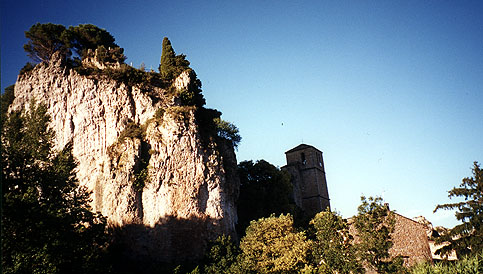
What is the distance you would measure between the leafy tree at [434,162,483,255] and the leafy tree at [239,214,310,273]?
9607 mm

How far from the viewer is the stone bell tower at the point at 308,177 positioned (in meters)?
55.2

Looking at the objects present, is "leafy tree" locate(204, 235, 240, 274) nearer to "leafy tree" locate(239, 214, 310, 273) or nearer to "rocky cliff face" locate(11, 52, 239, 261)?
"leafy tree" locate(239, 214, 310, 273)

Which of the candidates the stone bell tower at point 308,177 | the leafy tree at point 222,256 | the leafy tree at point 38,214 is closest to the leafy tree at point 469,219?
the leafy tree at point 222,256

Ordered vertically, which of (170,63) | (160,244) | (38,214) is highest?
(170,63)

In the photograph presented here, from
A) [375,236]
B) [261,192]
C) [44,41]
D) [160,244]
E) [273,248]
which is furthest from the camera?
[261,192]

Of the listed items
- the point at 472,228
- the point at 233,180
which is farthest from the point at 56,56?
the point at 472,228

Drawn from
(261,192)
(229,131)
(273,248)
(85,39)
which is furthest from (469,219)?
(85,39)

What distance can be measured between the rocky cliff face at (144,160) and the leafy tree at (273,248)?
3.57m

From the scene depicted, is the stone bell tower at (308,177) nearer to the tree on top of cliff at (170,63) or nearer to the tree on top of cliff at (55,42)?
the tree on top of cliff at (170,63)

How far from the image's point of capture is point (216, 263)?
84.6 ft

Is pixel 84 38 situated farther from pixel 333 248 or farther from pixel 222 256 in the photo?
pixel 333 248

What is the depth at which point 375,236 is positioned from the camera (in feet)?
77.5

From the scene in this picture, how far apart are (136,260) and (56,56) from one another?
2174 cm

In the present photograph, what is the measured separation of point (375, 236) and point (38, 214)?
65.9 ft
